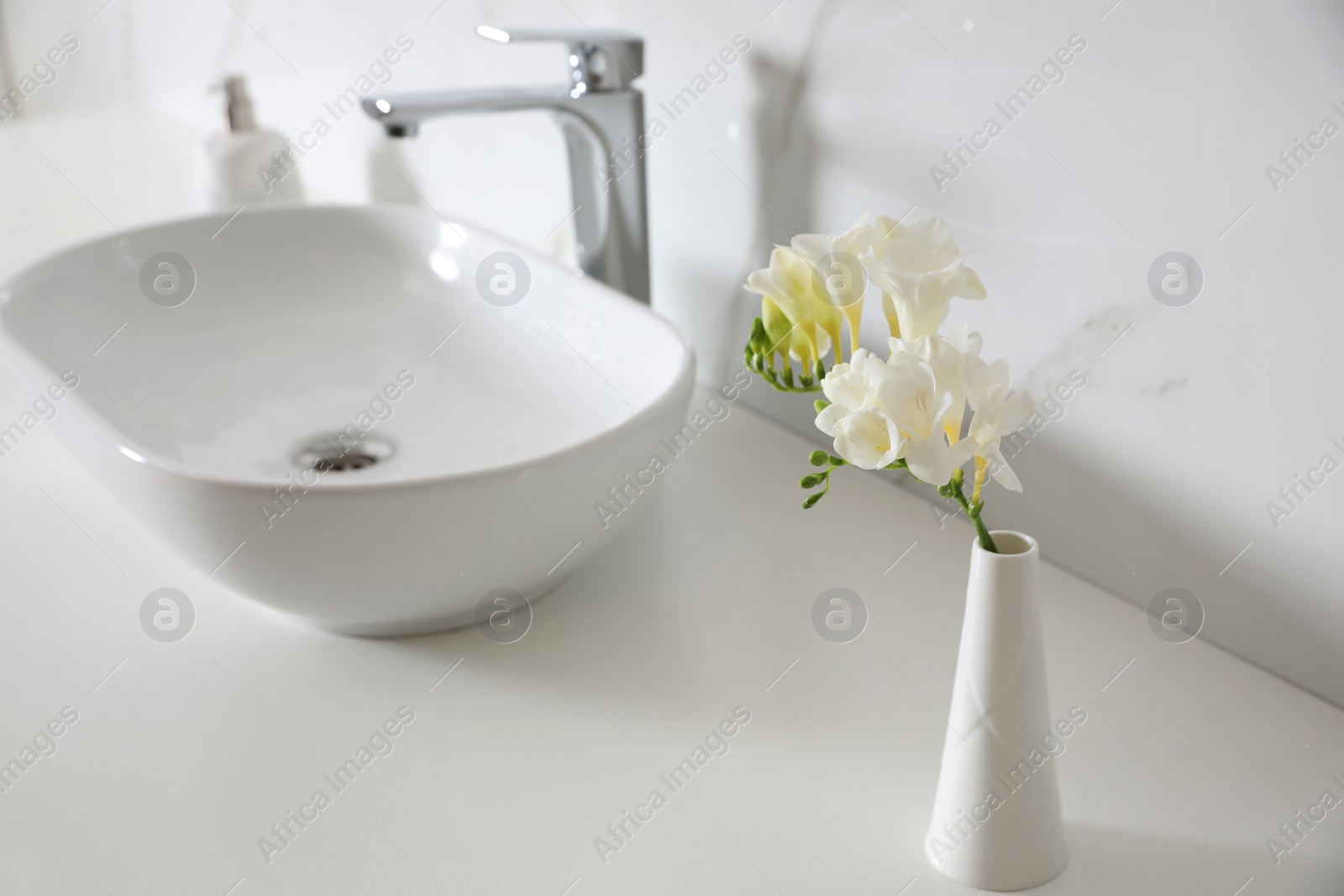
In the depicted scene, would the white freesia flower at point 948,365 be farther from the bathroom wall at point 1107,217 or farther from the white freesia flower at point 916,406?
the bathroom wall at point 1107,217

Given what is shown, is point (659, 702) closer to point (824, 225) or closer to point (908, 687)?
point (908, 687)

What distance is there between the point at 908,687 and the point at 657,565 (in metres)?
0.20

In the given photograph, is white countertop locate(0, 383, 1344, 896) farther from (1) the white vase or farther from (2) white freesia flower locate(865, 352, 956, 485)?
(2) white freesia flower locate(865, 352, 956, 485)

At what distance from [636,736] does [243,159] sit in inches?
35.6

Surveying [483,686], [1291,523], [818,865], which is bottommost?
[483,686]

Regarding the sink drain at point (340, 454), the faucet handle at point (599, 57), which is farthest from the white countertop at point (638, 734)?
the faucet handle at point (599, 57)

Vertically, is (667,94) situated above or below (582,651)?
above

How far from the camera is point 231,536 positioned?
0.60 m

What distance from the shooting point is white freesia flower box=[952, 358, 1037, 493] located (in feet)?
1.35

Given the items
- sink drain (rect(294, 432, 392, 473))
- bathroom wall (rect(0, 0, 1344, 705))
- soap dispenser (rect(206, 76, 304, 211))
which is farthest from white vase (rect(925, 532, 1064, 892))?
soap dispenser (rect(206, 76, 304, 211))

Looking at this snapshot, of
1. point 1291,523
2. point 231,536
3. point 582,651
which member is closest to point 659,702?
point 582,651

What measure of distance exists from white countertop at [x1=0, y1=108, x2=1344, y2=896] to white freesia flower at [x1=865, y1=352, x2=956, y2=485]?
0.20m

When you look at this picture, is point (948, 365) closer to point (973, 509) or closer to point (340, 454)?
point (973, 509)

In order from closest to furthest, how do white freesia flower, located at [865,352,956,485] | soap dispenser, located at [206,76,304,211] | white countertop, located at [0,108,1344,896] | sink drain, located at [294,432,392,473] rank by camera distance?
white freesia flower, located at [865,352,956,485], white countertop, located at [0,108,1344,896], sink drain, located at [294,432,392,473], soap dispenser, located at [206,76,304,211]
